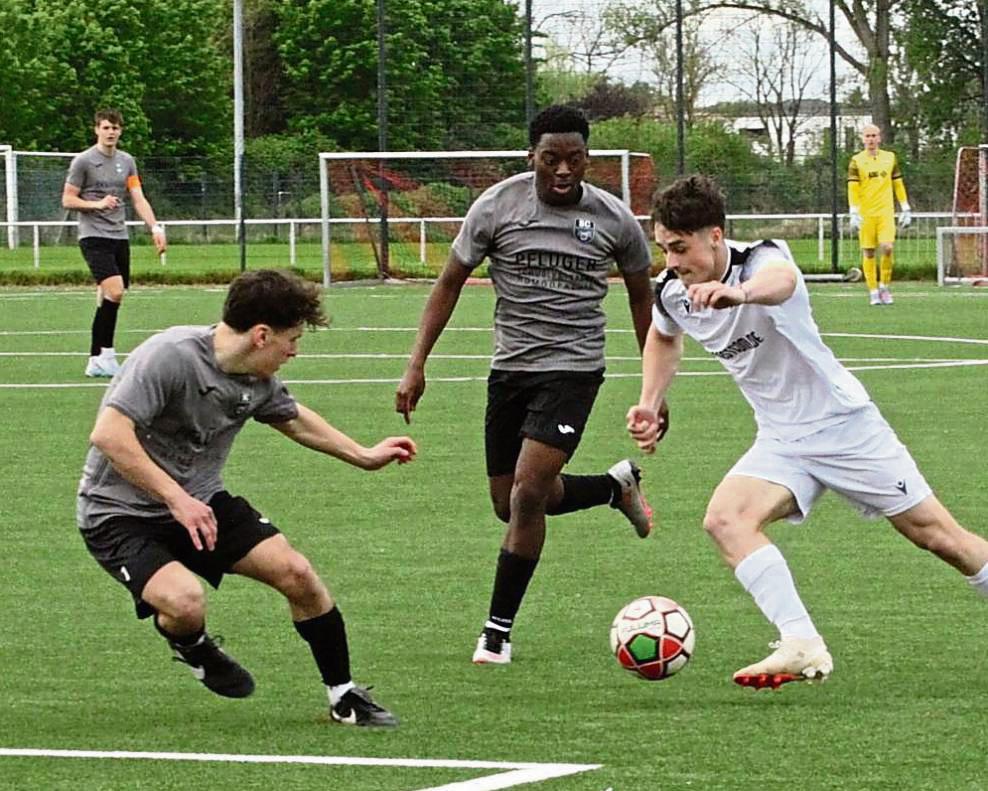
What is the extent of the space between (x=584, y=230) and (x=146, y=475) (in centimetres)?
232

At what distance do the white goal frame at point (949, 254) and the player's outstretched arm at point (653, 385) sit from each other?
24.3 m

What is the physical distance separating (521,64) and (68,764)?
30738 mm

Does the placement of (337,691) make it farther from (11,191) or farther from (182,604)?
(11,191)

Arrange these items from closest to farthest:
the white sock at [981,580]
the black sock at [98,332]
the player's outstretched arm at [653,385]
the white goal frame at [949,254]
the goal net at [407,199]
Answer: the white sock at [981,580] → the player's outstretched arm at [653,385] → the black sock at [98,332] → the white goal frame at [949,254] → the goal net at [407,199]

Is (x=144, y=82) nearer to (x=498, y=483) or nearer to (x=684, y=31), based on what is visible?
(x=684, y=31)

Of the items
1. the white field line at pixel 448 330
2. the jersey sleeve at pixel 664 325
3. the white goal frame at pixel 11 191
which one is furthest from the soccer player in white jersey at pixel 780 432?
the white goal frame at pixel 11 191

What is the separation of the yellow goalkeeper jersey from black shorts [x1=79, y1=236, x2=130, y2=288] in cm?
1136

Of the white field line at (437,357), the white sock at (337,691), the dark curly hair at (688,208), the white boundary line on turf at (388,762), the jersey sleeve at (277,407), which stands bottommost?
the white boundary line on turf at (388,762)

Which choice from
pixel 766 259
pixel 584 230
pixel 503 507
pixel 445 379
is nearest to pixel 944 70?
pixel 445 379

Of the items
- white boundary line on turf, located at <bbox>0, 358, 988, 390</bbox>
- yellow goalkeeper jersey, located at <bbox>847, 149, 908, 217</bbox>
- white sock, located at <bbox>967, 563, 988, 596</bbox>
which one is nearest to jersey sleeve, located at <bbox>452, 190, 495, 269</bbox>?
white sock, located at <bbox>967, 563, 988, 596</bbox>

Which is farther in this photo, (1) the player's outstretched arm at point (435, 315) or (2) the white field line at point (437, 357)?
(2) the white field line at point (437, 357)

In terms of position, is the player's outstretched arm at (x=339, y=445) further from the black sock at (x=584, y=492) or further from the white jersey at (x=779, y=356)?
the black sock at (x=584, y=492)

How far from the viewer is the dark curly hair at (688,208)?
22.4ft

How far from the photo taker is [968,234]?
32.5 m
